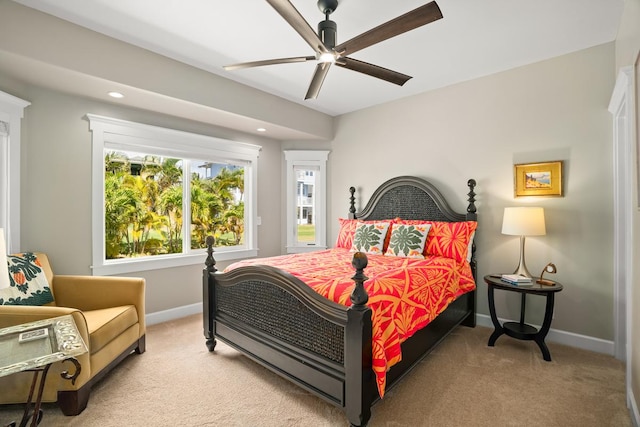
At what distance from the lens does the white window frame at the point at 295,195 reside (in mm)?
4945

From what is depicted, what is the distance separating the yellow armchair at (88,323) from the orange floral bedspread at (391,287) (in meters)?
1.28

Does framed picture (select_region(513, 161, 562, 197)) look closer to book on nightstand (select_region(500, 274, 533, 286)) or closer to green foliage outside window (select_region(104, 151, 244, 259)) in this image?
book on nightstand (select_region(500, 274, 533, 286))

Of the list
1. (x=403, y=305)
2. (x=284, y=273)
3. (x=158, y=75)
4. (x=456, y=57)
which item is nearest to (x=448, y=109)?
(x=456, y=57)

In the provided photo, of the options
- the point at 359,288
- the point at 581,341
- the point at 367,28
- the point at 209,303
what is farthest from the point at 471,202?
the point at 209,303

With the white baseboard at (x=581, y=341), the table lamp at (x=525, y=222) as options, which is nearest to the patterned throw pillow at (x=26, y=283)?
the table lamp at (x=525, y=222)

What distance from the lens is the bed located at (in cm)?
179

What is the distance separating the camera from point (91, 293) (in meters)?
2.66

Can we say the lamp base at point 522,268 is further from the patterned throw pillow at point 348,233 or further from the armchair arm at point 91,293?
the armchair arm at point 91,293

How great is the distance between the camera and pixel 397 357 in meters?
1.92

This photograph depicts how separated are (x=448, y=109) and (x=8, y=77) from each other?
438cm

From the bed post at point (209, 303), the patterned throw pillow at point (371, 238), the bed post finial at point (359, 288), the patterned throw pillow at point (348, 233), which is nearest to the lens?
the bed post finial at point (359, 288)

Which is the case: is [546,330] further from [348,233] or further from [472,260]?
[348,233]

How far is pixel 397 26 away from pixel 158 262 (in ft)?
11.1

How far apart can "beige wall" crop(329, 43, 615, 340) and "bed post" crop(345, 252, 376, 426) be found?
2376 millimetres
